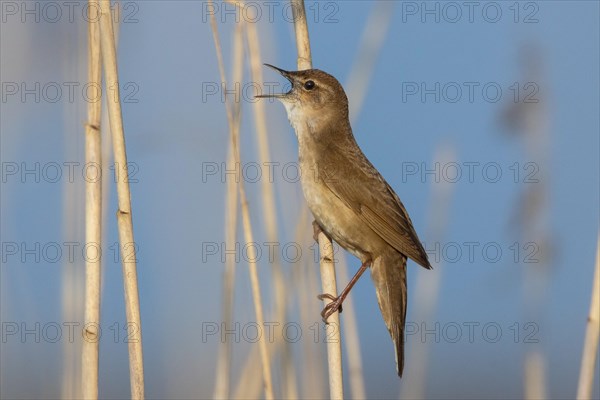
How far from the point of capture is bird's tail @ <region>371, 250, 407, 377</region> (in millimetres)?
3408

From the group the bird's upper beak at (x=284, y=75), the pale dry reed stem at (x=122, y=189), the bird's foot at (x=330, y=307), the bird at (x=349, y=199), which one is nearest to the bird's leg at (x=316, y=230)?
the bird at (x=349, y=199)

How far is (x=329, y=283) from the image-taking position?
3.16 metres

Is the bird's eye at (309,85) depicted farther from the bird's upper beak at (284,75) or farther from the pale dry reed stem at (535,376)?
the pale dry reed stem at (535,376)

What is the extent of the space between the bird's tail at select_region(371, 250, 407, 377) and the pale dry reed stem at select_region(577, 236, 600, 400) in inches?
28.0

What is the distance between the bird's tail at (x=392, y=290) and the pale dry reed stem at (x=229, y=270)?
0.61 metres

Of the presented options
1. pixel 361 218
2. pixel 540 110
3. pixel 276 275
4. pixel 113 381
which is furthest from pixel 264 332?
pixel 113 381

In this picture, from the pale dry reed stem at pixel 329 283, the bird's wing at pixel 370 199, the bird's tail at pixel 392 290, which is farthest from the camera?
the bird's wing at pixel 370 199

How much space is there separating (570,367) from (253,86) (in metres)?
4.58

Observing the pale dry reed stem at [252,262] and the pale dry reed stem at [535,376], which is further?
the pale dry reed stem at [535,376]

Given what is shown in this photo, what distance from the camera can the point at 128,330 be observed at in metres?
2.72

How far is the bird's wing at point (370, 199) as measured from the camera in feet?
11.6

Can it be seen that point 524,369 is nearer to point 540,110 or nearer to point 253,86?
point 540,110

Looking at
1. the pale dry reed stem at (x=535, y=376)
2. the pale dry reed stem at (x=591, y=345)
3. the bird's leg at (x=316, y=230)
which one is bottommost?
the pale dry reed stem at (x=535, y=376)

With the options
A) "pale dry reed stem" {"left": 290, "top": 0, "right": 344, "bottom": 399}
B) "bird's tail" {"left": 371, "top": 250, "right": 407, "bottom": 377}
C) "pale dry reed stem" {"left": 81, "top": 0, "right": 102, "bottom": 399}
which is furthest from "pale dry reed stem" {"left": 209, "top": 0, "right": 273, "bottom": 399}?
"pale dry reed stem" {"left": 81, "top": 0, "right": 102, "bottom": 399}
